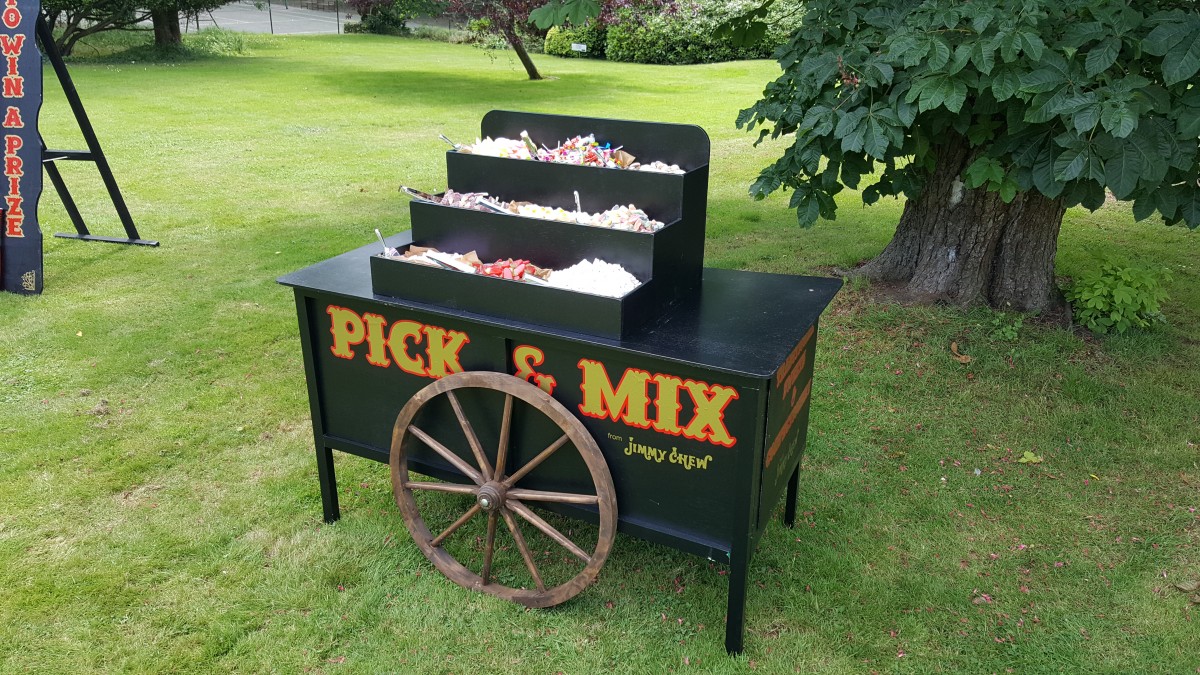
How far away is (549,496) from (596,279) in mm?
812

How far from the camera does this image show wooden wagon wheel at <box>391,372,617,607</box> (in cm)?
296

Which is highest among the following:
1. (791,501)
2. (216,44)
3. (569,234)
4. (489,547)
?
(569,234)

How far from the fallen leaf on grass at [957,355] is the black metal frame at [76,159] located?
6.27 metres

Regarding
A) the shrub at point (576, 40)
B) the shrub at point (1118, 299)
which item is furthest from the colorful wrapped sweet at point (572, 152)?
the shrub at point (576, 40)

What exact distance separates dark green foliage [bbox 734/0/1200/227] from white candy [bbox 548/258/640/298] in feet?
4.91

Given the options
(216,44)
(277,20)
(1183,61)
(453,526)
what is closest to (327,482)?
(453,526)

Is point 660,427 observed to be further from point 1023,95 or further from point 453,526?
point 1023,95

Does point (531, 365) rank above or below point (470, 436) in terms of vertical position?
above

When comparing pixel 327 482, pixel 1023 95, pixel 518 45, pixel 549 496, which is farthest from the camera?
pixel 518 45

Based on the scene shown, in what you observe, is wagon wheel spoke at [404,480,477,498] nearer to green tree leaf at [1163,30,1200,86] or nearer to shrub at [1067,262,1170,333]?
green tree leaf at [1163,30,1200,86]

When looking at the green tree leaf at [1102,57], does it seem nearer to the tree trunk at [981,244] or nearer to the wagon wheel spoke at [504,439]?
the tree trunk at [981,244]

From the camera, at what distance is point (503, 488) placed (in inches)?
125

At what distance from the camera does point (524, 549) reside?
3.21 metres

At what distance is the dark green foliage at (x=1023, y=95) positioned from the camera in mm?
3508
